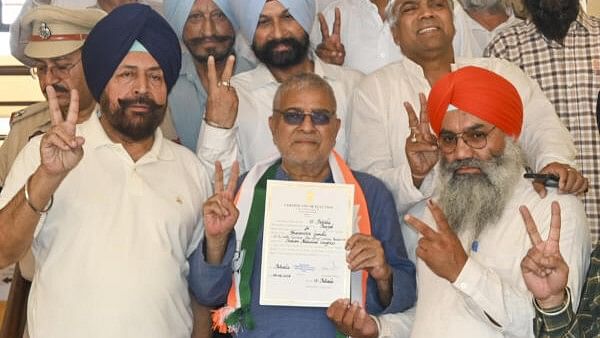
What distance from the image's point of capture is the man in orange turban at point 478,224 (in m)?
4.12

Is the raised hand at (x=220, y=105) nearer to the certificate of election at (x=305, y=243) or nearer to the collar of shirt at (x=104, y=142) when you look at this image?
the collar of shirt at (x=104, y=142)

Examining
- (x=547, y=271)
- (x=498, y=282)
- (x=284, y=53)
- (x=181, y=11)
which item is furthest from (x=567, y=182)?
(x=181, y=11)

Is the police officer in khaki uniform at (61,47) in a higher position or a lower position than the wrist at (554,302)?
higher

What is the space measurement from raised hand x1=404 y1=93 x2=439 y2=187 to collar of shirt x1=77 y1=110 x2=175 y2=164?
952 millimetres

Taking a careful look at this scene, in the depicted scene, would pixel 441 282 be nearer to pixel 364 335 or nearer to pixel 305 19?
pixel 364 335

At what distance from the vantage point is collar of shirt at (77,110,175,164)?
458cm

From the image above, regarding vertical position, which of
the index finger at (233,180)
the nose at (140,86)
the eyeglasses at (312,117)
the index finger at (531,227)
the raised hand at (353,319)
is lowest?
the raised hand at (353,319)

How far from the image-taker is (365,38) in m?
5.98

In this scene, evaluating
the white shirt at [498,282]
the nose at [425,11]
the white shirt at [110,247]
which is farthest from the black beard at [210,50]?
the white shirt at [498,282]

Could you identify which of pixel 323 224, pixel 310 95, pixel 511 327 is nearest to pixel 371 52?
pixel 310 95

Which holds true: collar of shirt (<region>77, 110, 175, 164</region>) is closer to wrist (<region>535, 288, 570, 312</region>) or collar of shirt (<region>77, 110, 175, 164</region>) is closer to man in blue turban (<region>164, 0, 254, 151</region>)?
man in blue turban (<region>164, 0, 254, 151</region>)

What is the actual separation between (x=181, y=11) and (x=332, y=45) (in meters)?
0.77

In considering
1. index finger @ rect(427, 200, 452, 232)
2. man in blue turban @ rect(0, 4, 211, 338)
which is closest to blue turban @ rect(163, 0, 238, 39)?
man in blue turban @ rect(0, 4, 211, 338)

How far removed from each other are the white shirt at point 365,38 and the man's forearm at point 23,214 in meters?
2.10
